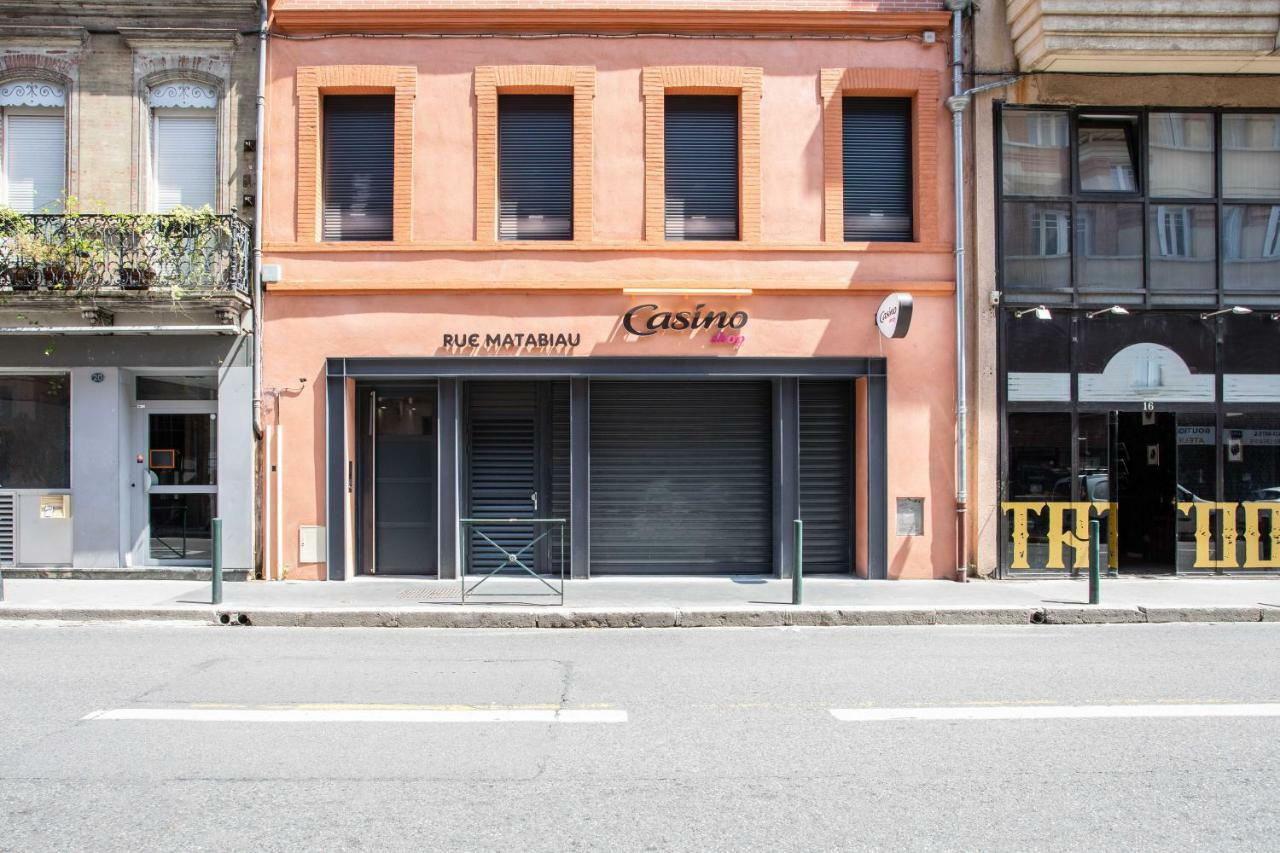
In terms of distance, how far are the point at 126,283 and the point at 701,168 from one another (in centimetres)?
802

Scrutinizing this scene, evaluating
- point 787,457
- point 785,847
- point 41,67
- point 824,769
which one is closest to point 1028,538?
point 787,457

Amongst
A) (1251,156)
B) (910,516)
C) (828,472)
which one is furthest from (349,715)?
(1251,156)

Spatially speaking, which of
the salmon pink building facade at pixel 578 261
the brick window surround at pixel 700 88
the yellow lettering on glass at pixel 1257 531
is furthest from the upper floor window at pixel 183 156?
the yellow lettering on glass at pixel 1257 531

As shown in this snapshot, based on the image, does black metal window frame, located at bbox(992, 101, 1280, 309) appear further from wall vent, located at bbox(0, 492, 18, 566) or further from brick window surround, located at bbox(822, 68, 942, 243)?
wall vent, located at bbox(0, 492, 18, 566)

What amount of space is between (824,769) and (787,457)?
757 cm

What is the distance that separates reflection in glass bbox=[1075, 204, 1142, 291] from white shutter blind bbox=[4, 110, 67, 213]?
47.9ft

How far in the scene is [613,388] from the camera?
41.7 ft

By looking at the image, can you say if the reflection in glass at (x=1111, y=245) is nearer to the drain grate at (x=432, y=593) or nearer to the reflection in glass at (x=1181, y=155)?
the reflection in glass at (x=1181, y=155)

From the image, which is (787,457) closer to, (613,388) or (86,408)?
(613,388)

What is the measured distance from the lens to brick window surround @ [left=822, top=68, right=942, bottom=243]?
1242 centimetres

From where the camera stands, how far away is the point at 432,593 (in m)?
11.1

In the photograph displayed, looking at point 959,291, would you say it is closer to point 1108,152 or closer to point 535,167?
point 1108,152

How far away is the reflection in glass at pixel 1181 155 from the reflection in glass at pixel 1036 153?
1257 millimetres

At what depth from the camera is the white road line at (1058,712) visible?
6227 millimetres
